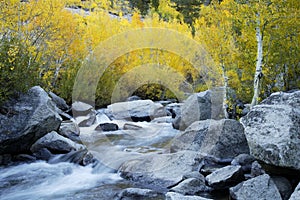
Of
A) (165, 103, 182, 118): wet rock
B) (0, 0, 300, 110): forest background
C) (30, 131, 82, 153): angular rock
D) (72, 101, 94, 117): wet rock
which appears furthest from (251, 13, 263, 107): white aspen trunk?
(72, 101, 94, 117): wet rock

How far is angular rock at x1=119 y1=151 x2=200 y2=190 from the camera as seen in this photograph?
794 cm

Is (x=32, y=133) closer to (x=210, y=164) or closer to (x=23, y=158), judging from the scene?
(x=23, y=158)

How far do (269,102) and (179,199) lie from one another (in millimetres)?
3834

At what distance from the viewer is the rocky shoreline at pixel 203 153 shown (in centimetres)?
632

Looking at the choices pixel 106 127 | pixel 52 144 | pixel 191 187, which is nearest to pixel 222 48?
pixel 106 127

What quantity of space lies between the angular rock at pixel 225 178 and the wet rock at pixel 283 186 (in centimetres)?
89

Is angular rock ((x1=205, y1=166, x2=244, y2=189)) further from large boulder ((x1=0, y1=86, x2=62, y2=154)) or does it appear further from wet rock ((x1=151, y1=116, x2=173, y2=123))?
wet rock ((x1=151, y1=116, x2=173, y2=123))

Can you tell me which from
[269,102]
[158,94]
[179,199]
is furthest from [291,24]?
[158,94]

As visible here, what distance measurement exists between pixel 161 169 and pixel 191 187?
141cm

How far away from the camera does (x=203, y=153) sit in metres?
9.24

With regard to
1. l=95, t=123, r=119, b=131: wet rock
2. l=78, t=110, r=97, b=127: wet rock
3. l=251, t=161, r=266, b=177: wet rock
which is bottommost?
l=251, t=161, r=266, b=177: wet rock

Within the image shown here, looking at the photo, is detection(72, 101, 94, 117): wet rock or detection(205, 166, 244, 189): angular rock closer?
detection(205, 166, 244, 189): angular rock

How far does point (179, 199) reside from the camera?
5.68 metres

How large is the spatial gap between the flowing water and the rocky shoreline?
0.36 metres
